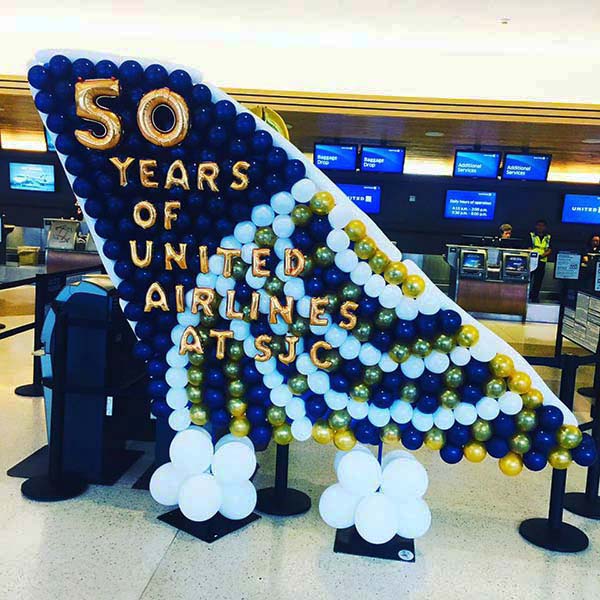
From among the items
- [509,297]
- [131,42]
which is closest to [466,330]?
[131,42]

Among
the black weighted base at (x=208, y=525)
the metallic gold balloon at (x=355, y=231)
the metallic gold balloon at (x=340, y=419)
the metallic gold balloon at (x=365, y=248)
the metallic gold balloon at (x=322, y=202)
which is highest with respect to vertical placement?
the metallic gold balloon at (x=322, y=202)

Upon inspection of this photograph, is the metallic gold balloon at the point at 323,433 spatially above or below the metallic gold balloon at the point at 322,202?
below

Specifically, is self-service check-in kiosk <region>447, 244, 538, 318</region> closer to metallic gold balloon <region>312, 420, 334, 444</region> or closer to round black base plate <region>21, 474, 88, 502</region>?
metallic gold balloon <region>312, 420, 334, 444</region>

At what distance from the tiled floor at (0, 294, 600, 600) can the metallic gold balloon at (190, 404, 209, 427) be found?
1.72 ft

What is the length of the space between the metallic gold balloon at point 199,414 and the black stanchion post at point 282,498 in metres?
0.51

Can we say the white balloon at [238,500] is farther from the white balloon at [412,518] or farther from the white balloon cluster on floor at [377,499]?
the white balloon at [412,518]

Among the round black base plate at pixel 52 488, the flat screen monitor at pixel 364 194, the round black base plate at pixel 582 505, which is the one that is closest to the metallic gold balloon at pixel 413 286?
the round black base plate at pixel 582 505

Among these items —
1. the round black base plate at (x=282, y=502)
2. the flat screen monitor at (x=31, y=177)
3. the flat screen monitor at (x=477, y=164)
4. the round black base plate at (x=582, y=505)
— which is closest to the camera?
the round black base plate at (x=282, y=502)

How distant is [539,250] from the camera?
10.6 meters

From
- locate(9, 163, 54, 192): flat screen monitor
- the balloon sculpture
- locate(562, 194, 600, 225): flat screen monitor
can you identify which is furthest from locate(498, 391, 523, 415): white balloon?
locate(9, 163, 54, 192): flat screen monitor

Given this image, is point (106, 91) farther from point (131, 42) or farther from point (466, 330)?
point (131, 42)

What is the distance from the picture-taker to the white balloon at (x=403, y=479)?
9.25 ft

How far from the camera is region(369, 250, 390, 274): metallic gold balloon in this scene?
2.71m

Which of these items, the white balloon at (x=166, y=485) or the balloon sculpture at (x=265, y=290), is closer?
the balloon sculpture at (x=265, y=290)
